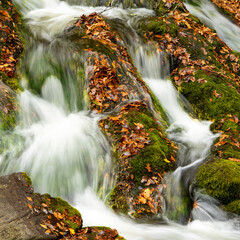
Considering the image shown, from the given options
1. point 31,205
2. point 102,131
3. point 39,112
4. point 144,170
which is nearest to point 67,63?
point 39,112

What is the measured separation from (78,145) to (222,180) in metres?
2.73

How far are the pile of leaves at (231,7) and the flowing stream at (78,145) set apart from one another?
28.3 feet

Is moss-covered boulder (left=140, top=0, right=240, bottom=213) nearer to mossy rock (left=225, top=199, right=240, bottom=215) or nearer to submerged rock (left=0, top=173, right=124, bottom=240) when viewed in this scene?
mossy rock (left=225, top=199, right=240, bottom=215)

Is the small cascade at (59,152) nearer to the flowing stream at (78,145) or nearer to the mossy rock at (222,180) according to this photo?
the flowing stream at (78,145)

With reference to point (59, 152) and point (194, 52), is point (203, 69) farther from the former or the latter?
point (59, 152)

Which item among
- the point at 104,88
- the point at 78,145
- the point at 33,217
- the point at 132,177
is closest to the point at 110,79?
the point at 104,88

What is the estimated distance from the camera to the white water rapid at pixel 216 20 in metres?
11.7

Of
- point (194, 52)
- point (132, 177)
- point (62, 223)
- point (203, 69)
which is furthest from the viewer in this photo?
point (194, 52)

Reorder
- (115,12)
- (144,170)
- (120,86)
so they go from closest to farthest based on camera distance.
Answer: (144,170)
(120,86)
(115,12)

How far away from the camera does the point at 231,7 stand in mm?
15047

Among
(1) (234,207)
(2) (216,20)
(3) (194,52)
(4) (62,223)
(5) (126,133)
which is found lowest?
(4) (62,223)

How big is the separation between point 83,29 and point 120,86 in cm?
262

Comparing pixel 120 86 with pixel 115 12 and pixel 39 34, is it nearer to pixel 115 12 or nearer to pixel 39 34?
pixel 39 34

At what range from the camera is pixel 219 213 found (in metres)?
4.09
